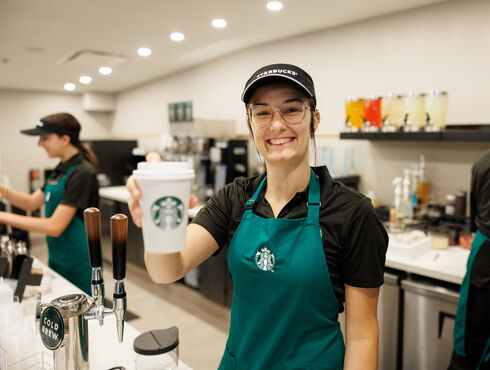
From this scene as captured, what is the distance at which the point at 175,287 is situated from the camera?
4.36 meters

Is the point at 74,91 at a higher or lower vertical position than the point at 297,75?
higher

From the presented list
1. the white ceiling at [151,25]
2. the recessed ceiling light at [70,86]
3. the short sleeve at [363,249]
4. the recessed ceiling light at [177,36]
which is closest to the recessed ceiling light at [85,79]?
the recessed ceiling light at [70,86]

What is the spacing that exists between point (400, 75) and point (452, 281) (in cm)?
178

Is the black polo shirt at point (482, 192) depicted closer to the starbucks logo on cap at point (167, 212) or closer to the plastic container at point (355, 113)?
the plastic container at point (355, 113)

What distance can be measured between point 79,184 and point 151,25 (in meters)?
1.72

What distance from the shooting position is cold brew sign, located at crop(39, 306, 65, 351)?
1.01 meters

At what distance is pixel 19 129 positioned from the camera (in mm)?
6816

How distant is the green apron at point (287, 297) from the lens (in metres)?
1.06

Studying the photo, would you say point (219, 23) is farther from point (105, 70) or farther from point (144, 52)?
point (105, 70)

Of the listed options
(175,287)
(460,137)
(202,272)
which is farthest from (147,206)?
(175,287)

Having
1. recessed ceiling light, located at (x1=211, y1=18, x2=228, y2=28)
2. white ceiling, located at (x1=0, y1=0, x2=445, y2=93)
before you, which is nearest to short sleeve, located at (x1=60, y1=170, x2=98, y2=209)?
white ceiling, located at (x1=0, y1=0, x2=445, y2=93)

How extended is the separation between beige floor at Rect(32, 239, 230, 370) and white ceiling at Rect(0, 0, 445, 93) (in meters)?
2.56

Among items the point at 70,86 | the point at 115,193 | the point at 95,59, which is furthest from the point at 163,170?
the point at 70,86

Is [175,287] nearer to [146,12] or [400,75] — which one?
[146,12]
